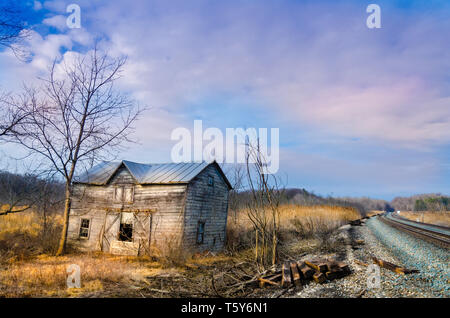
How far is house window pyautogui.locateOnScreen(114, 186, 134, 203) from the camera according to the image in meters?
16.5

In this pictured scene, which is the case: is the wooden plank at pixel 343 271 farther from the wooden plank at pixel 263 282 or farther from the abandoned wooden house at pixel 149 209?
the abandoned wooden house at pixel 149 209

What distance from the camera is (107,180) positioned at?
56.3 feet

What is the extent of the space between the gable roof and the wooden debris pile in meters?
8.73

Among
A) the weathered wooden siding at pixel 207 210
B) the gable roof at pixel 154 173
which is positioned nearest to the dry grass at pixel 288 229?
the weathered wooden siding at pixel 207 210

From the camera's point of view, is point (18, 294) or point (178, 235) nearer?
point (18, 294)

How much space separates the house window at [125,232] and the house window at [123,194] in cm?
150

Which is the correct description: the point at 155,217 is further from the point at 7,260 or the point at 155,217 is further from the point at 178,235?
the point at 7,260

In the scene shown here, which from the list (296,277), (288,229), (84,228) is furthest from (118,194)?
(296,277)

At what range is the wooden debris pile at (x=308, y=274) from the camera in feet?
22.0

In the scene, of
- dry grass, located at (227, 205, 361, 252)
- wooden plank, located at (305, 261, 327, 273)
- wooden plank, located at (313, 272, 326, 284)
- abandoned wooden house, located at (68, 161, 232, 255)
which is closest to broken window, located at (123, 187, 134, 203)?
abandoned wooden house, located at (68, 161, 232, 255)

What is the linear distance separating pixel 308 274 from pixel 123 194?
13.1 m

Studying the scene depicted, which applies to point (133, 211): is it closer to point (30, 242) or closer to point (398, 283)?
point (30, 242)

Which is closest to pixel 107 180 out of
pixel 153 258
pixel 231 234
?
pixel 153 258
